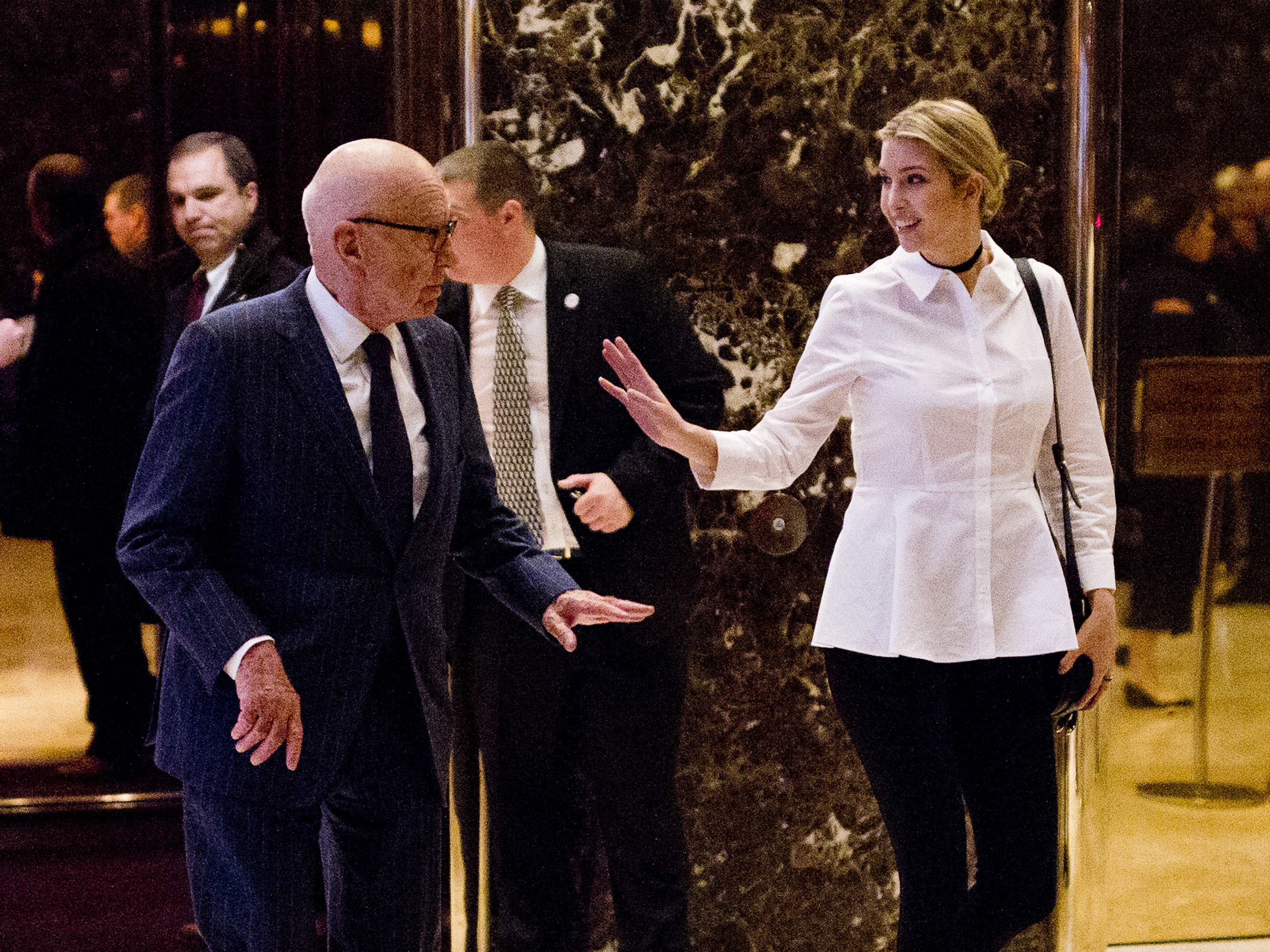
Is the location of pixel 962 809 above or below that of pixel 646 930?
above

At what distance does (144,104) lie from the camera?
9.97ft

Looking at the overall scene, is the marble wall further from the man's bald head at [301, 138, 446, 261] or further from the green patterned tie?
the man's bald head at [301, 138, 446, 261]

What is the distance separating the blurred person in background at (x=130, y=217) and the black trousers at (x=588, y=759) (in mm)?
1160

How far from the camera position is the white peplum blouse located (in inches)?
88.8

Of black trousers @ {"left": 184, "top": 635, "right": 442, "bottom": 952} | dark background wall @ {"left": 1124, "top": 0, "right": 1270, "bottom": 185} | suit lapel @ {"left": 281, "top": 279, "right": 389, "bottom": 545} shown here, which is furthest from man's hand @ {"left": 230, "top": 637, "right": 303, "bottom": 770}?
dark background wall @ {"left": 1124, "top": 0, "right": 1270, "bottom": 185}

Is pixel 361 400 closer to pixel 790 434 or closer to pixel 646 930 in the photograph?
pixel 790 434

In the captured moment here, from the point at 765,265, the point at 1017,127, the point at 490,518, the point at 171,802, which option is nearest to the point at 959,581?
the point at 490,518

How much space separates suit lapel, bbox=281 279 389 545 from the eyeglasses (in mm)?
192

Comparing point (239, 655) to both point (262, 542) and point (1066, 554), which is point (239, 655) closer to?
point (262, 542)

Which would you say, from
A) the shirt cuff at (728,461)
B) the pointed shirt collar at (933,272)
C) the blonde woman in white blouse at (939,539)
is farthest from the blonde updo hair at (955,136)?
the shirt cuff at (728,461)

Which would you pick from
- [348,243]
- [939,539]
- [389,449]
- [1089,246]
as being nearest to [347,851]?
[389,449]

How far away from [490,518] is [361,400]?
0.36m

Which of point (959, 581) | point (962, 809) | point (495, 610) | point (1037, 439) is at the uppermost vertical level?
point (1037, 439)

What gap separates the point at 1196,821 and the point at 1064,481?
1664 mm
